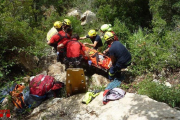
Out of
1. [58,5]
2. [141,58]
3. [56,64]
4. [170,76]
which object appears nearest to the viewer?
[170,76]

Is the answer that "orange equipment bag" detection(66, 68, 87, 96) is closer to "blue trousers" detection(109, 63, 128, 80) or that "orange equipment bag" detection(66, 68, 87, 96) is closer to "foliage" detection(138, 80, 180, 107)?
"blue trousers" detection(109, 63, 128, 80)

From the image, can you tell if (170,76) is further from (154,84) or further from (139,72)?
(154,84)

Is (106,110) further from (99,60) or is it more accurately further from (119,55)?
(99,60)

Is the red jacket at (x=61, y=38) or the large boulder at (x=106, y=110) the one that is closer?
the large boulder at (x=106, y=110)

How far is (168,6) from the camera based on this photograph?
6152 mm

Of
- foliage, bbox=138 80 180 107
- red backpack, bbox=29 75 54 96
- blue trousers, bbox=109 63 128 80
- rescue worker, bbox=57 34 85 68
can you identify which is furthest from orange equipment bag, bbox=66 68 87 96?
foliage, bbox=138 80 180 107

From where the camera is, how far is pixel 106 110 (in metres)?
2.99

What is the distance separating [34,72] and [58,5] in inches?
317

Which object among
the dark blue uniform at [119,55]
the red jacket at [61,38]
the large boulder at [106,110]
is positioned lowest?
the large boulder at [106,110]

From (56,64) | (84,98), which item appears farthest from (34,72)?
(84,98)

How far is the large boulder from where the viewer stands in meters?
2.61

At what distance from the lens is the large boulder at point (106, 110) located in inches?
103

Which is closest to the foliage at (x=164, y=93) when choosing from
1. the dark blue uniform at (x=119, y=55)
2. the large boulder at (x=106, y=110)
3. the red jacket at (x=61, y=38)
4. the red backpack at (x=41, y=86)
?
the large boulder at (x=106, y=110)

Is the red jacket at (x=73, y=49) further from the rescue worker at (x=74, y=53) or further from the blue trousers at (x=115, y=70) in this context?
the blue trousers at (x=115, y=70)
